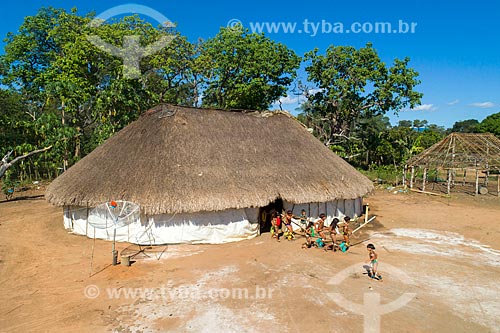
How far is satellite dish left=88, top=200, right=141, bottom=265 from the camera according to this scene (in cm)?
1262

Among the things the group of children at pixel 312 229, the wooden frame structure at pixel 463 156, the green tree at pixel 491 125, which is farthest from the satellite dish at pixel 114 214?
the green tree at pixel 491 125

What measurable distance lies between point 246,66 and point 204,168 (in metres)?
15.8

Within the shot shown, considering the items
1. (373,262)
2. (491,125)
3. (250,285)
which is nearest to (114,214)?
(250,285)

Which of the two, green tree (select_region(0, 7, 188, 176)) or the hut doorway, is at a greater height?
green tree (select_region(0, 7, 188, 176))

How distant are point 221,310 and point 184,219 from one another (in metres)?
5.39

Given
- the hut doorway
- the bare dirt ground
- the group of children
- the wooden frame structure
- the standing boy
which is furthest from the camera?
the wooden frame structure

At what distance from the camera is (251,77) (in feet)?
93.8

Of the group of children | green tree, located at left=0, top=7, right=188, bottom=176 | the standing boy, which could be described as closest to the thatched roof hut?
the group of children

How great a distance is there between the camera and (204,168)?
1421 centimetres

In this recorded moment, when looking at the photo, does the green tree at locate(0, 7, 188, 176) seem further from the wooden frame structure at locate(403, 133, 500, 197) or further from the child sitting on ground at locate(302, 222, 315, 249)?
the wooden frame structure at locate(403, 133, 500, 197)

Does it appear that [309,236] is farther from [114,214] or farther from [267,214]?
[114,214]

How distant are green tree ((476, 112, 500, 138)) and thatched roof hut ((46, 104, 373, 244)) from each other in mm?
41433

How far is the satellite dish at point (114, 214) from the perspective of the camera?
1262cm

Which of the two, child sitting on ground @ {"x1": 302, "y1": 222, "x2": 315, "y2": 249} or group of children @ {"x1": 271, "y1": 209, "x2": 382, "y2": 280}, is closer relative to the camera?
group of children @ {"x1": 271, "y1": 209, "x2": 382, "y2": 280}
